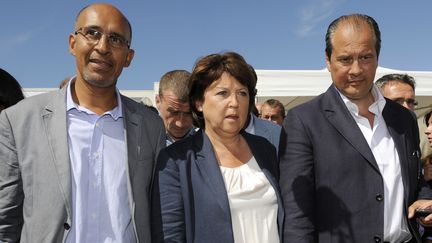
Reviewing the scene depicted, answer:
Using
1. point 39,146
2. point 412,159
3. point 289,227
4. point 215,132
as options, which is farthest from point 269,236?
point 39,146

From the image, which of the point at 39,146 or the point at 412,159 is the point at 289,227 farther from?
the point at 39,146

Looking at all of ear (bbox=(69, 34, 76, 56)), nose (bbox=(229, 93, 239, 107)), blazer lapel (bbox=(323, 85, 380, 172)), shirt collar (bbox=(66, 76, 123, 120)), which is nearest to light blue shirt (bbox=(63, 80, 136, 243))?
shirt collar (bbox=(66, 76, 123, 120))

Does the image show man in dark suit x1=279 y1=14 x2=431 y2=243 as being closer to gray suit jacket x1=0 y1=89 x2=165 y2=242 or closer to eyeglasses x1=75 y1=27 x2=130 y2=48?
gray suit jacket x1=0 y1=89 x2=165 y2=242

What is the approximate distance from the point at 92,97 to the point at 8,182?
0.58 m

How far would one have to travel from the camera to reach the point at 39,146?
6.79 ft

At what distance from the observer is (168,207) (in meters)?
2.06

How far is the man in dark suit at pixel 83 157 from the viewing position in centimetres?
204

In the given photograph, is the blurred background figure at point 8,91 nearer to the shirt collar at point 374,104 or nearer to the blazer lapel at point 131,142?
the blazer lapel at point 131,142

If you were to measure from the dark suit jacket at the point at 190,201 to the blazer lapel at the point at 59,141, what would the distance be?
1.34ft

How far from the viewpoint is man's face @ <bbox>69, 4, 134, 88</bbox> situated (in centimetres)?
221

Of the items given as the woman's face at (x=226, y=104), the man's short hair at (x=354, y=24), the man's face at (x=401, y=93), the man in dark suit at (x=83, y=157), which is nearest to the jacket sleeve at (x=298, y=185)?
the woman's face at (x=226, y=104)

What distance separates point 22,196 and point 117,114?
61 cm

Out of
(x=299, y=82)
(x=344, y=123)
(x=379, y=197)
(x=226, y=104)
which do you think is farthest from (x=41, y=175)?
(x=299, y=82)

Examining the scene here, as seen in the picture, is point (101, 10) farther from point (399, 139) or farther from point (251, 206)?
point (399, 139)
